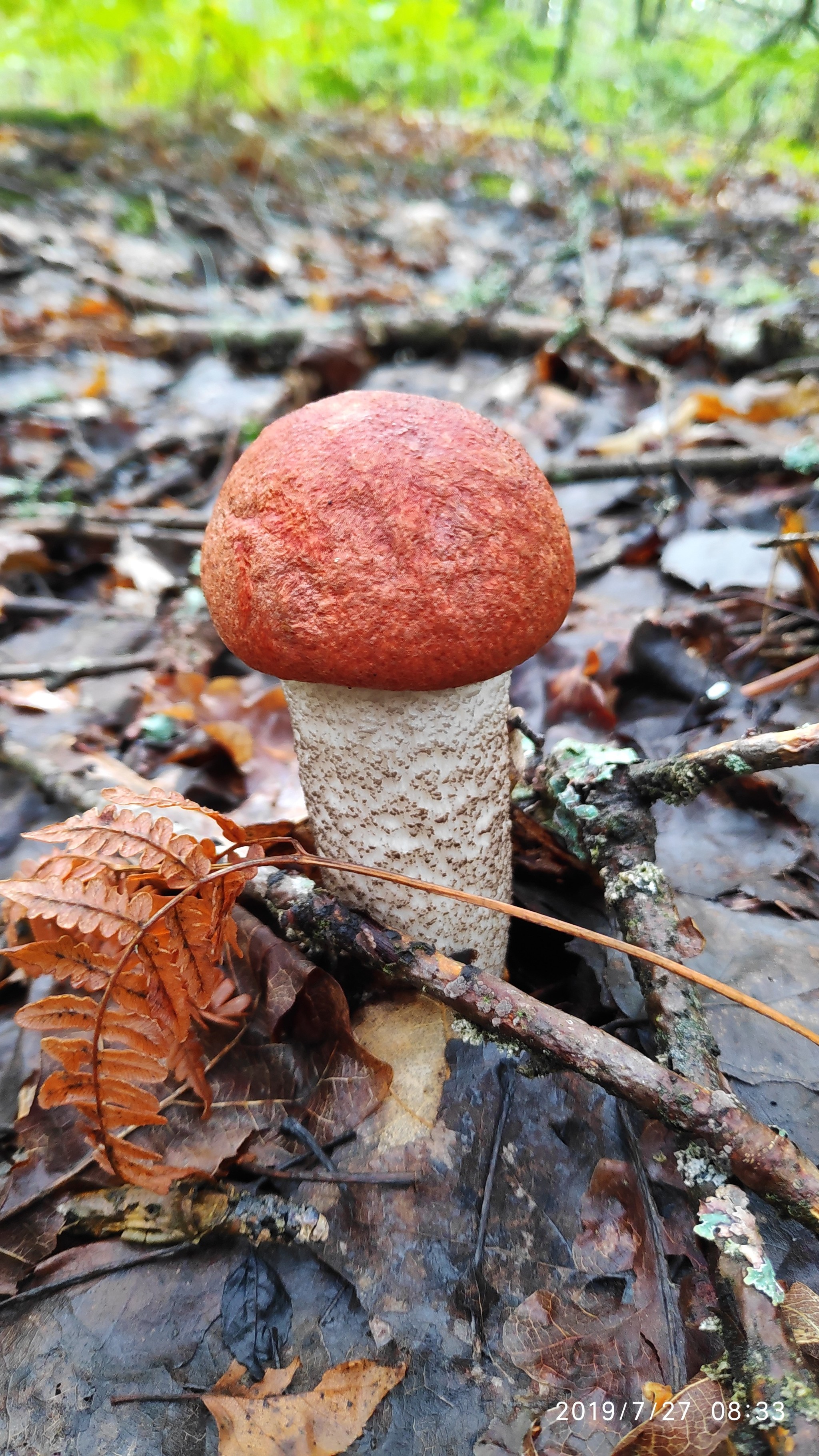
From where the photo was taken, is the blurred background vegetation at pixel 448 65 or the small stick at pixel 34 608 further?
the blurred background vegetation at pixel 448 65

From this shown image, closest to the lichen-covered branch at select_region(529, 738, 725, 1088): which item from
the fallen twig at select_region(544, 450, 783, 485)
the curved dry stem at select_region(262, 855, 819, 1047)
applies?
the curved dry stem at select_region(262, 855, 819, 1047)

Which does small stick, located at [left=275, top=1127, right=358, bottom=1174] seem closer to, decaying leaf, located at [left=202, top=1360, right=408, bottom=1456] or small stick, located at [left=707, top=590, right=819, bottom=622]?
decaying leaf, located at [left=202, top=1360, right=408, bottom=1456]

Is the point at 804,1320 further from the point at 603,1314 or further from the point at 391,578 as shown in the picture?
the point at 391,578

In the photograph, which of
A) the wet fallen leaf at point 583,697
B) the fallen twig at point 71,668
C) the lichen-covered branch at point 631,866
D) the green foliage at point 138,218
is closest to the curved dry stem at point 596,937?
the lichen-covered branch at point 631,866

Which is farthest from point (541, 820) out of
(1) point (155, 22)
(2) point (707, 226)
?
(1) point (155, 22)

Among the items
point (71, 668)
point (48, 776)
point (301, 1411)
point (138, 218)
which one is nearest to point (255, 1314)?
point (301, 1411)

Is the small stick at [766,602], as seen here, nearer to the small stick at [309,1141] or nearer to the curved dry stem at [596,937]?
the curved dry stem at [596,937]
